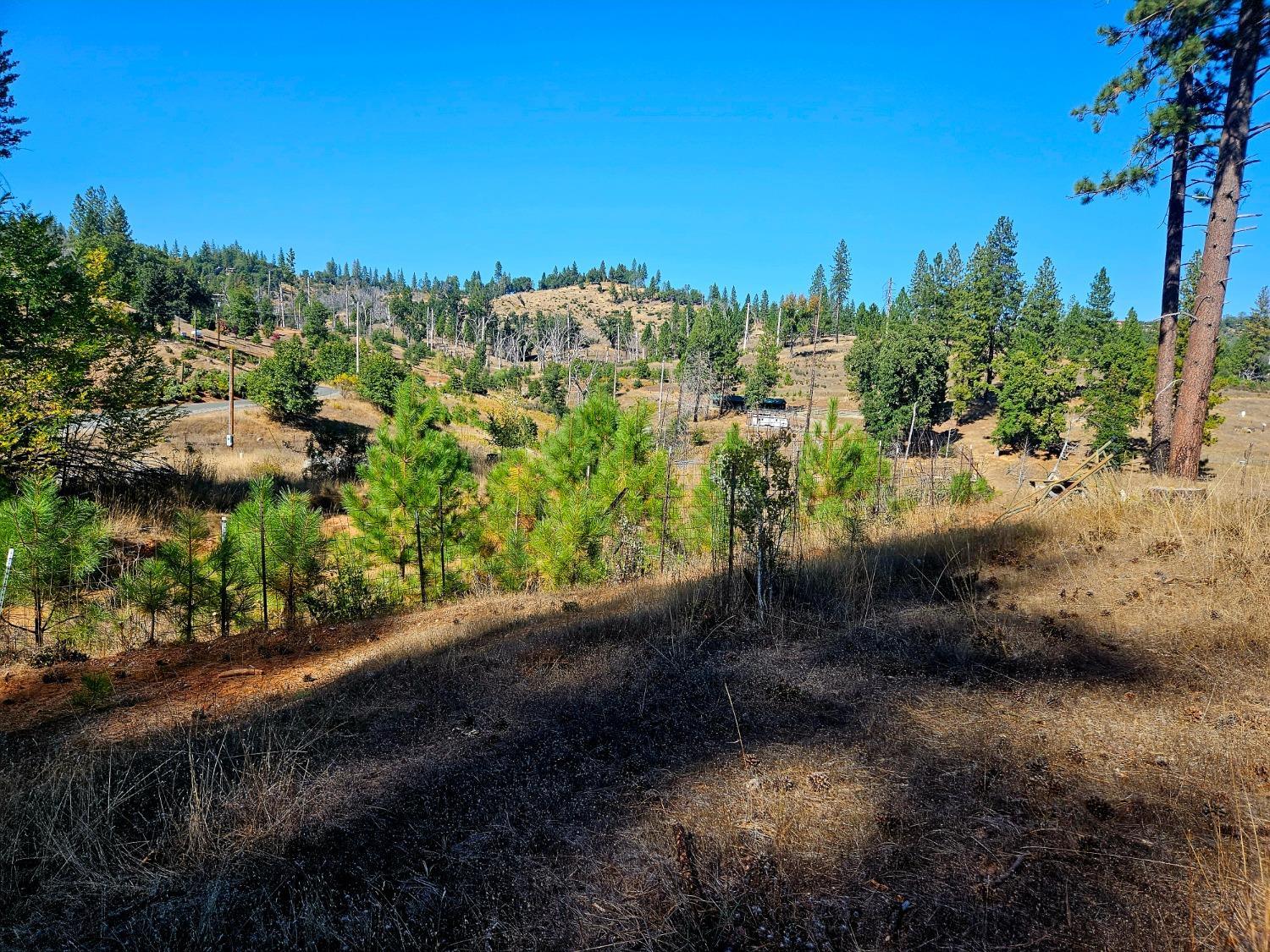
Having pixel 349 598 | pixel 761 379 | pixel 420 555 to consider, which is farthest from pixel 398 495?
pixel 761 379

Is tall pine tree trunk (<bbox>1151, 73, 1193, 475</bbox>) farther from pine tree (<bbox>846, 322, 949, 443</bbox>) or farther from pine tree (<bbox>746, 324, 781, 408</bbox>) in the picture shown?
pine tree (<bbox>746, 324, 781, 408</bbox>)

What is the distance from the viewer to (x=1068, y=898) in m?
2.11

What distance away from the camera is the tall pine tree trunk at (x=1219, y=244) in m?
8.07

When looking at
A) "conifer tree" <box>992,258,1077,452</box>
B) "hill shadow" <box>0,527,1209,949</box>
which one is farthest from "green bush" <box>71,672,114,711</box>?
"conifer tree" <box>992,258,1077,452</box>

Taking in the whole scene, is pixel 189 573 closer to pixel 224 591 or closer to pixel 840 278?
pixel 224 591

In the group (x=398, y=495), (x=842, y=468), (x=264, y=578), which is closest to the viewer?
(x=264, y=578)

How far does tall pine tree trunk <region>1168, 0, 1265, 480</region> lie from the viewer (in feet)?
26.5

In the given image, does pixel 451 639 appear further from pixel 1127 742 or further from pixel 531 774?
pixel 1127 742

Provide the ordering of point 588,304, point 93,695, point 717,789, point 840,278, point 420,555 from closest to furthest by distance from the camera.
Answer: point 717,789
point 93,695
point 420,555
point 840,278
point 588,304

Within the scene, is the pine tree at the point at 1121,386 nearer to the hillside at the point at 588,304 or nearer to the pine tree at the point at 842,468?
the pine tree at the point at 842,468

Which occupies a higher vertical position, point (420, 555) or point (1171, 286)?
point (1171, 286)

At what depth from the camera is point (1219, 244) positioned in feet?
26.9

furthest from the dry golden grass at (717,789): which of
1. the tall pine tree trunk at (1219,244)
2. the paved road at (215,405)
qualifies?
the paved road at (215,405)

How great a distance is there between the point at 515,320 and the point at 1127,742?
352 ft
